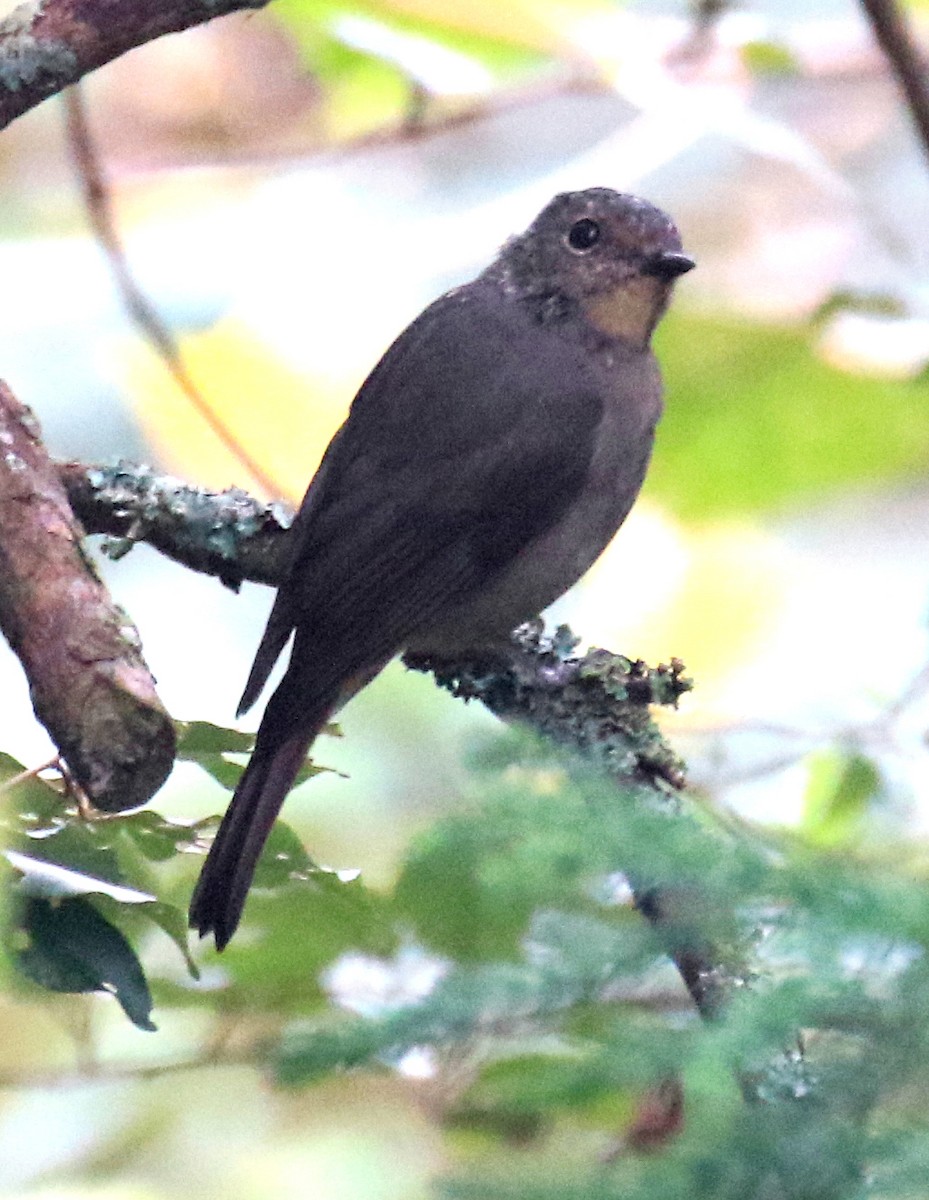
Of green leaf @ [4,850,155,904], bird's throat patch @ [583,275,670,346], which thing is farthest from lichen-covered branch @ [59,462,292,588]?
bird's throat patch @ [583,275,670,346]

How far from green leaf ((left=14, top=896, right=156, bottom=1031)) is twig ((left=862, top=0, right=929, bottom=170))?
7.54ft

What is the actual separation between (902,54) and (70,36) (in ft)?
5.48

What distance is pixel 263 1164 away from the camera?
290 centimetres

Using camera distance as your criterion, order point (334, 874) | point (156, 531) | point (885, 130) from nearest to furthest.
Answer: point (334, 874) < point (156, 531) < point (885, 130)

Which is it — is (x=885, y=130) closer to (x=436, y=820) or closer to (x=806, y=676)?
(x=806, y=676)

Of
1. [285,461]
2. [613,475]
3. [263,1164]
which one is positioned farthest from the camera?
[285,461]

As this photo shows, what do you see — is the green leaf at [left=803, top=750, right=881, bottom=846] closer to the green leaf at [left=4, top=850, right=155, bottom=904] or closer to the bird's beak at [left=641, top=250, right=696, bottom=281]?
the bird's beak at [left=641, top=250, right=696, bottom=281]

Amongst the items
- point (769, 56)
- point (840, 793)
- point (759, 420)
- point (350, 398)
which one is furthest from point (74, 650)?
point (769, 56)

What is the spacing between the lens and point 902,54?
3.27 metres

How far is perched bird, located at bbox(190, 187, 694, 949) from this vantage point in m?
2.78

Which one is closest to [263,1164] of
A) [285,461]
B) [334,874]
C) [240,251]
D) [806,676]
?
[334,874]

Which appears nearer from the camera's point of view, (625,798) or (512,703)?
(625,798)

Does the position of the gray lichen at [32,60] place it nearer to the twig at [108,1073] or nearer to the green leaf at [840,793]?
the twig at [108,1073]

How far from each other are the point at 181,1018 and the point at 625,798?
7.29 ft
